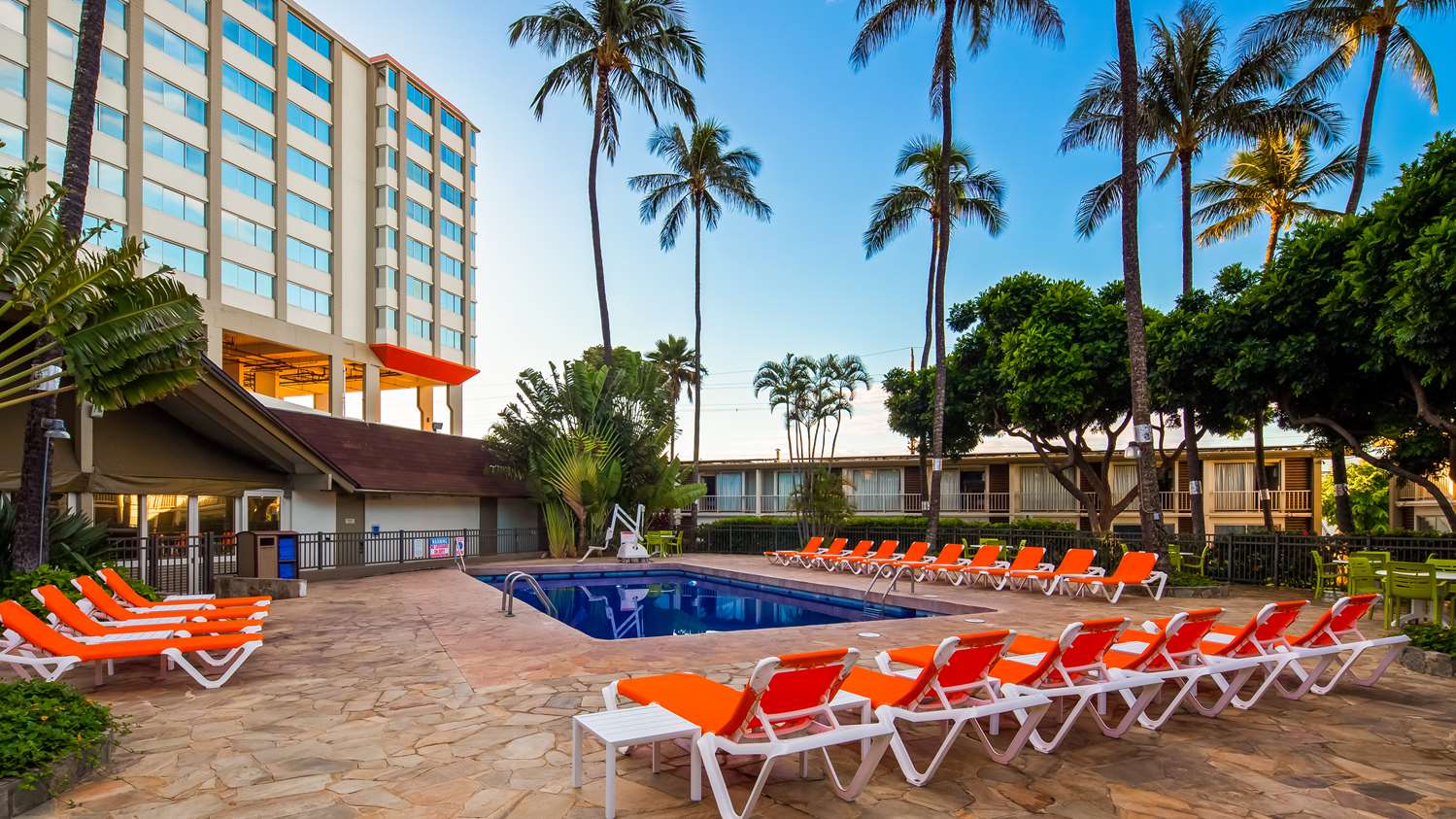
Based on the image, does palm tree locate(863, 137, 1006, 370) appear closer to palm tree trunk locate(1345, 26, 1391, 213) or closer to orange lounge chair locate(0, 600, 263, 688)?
palm tree trunk locate(1345, 26, 1391, 213)

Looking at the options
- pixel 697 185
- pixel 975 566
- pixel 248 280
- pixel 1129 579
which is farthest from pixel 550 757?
pixel 248 280

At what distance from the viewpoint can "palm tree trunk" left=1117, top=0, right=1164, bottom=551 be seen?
15172 mm

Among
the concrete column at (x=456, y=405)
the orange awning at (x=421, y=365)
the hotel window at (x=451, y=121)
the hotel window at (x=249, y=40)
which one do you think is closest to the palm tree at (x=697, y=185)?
the orange awning at (x=421, y=365)

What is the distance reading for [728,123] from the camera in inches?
1228

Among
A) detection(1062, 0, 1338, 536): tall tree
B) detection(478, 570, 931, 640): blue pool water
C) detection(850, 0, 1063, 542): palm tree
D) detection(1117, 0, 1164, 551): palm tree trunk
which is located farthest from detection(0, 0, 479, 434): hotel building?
detection(1062, 0, 1338, 536): tall tree

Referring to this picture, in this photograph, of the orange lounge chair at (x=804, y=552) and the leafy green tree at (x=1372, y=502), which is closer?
the orange lounge chair at (x=804, y=552)

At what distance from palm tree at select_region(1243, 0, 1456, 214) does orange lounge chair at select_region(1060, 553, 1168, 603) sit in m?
9.03

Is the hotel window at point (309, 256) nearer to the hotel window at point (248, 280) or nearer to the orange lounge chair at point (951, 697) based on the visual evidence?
the hotel window at point (248, 280)

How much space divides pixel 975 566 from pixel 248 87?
110ft

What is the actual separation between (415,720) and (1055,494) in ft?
108

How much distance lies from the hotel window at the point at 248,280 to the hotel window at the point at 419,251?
26.6ft

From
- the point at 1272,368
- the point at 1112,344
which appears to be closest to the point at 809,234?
the point at 1112,344

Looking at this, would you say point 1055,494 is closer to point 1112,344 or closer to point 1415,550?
point 1112,344

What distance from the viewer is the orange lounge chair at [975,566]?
16594mm
